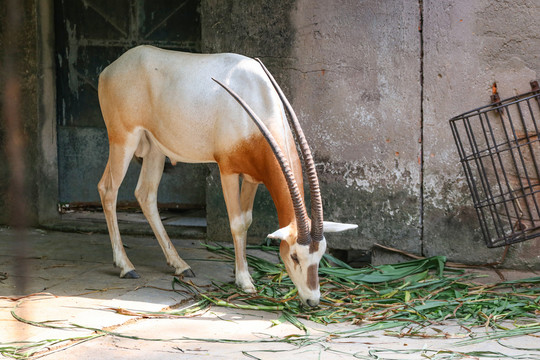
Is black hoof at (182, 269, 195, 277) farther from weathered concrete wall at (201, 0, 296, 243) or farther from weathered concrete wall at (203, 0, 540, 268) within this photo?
weathered concrete wall at (203, 0, 540, 268)

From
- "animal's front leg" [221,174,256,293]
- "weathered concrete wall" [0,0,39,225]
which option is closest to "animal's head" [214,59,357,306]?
"animal's front leg" [221,174,256,293]

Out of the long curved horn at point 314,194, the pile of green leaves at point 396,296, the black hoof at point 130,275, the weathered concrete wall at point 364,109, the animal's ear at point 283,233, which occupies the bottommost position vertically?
the pile of green leaves at point 396,296

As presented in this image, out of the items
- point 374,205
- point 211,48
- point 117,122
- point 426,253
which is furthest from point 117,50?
point 426,253

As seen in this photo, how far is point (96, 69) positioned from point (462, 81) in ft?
13.1

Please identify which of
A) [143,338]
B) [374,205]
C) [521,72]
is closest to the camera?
[143,338]

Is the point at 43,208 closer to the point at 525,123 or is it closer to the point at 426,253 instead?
the point at 426,253

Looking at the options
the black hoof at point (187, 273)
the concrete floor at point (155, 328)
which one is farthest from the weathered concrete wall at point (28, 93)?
the black hoof at point (187, 273)

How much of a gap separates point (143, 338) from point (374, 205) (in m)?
2.84

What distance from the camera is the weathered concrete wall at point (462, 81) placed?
5.61 m

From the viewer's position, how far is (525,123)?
562 centimetres

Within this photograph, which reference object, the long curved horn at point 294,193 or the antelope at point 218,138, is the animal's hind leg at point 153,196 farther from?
the long curved horn at point 294,193

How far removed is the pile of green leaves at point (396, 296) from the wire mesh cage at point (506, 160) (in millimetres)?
518

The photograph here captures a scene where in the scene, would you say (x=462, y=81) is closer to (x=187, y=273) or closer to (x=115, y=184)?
(x=187, y=273)

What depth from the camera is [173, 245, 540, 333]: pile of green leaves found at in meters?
4.43
